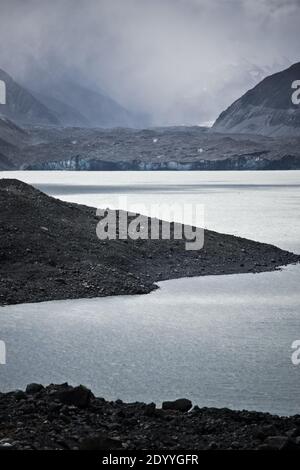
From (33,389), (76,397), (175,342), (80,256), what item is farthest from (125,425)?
(80,256)

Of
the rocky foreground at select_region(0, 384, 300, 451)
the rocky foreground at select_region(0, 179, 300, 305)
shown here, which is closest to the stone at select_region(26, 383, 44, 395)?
A: the rocky foreground at select_region(0, 384, 300, 451)

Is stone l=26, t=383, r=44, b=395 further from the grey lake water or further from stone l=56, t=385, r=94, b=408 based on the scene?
the grey lake water

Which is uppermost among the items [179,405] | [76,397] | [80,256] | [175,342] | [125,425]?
[80,256]

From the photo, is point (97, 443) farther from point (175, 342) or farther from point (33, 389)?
point (175, 342)

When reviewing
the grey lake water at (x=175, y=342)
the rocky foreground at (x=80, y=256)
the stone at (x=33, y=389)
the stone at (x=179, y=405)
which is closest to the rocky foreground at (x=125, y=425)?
the stone at (x=179, y=405)
